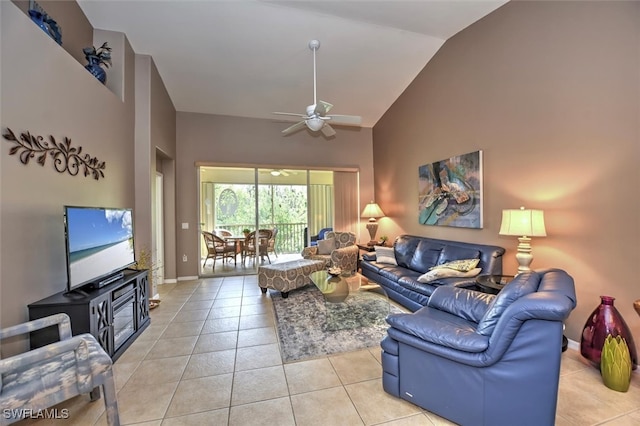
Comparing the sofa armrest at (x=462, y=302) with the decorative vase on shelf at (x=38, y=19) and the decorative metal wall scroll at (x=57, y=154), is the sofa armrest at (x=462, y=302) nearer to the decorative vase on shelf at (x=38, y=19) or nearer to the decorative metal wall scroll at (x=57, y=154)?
the decorative metal wall scroll at (x=57, y=154)

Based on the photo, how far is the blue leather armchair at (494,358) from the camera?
4.63 feet

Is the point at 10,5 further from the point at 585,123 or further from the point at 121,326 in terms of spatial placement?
the point at 585,123

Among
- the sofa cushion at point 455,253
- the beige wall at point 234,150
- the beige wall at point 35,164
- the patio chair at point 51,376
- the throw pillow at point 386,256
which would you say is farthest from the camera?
the beige wall at point 234,150

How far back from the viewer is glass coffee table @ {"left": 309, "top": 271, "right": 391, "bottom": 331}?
126 inches

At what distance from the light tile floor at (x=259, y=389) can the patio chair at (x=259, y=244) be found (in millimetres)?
2936

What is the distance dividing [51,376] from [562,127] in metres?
4.41

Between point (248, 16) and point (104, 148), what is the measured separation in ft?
7.78

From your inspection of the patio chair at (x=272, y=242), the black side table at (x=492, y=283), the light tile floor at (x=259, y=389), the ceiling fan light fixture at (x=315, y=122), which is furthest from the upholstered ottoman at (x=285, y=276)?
the black side table at (x=492, y=283)

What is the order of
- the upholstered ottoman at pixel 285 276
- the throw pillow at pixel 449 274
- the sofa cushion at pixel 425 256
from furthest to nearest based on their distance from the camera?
the upholstered ottoman at pixel 285 276, the sofa cushion at pixel 425 256, the throw pillow at pixel 449 274

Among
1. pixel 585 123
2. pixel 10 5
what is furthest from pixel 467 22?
pixel 10 5

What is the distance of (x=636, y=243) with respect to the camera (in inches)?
85.4

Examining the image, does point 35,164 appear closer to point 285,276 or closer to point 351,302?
point 285,276

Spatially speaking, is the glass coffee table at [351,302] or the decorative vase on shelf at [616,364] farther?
the glass coffee table at [351,302]

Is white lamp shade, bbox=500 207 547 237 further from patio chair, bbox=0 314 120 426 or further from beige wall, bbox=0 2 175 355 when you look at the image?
beige wall, bbox=0 2 175 355
